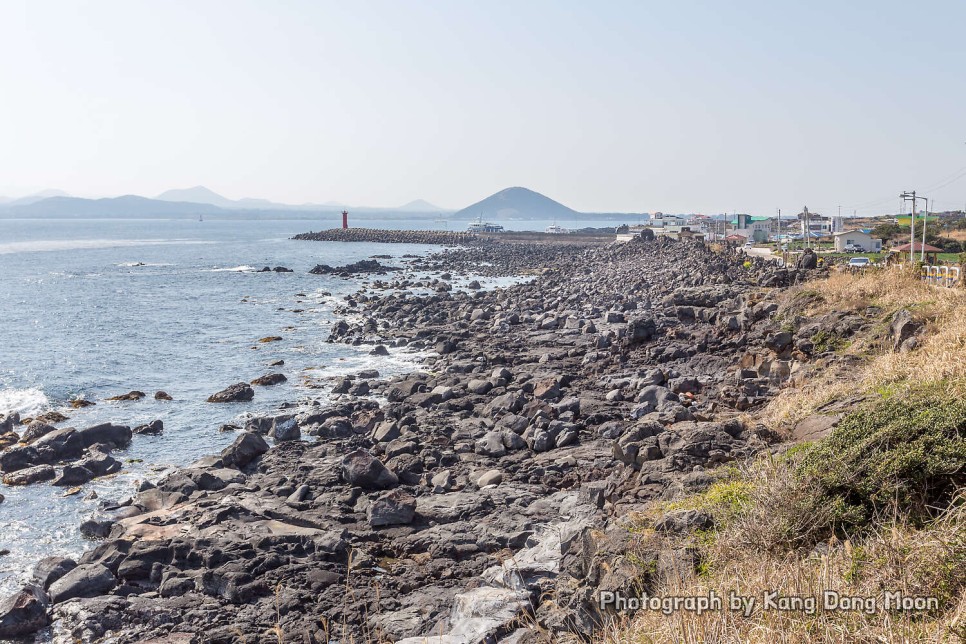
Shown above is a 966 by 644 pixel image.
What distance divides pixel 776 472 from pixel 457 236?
422 ft

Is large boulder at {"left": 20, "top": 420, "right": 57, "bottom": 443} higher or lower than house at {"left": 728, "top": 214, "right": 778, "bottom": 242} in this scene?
lower

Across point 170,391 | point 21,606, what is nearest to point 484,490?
point 21,606

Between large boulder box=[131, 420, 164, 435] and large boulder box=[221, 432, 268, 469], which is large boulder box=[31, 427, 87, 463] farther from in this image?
large boulder box=[221, 432, 268, 469]

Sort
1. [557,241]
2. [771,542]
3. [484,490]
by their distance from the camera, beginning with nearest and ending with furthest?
[771,542], [484,490], [557,241]

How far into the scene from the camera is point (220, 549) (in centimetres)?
1184

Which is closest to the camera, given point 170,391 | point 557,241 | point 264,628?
point 264,628

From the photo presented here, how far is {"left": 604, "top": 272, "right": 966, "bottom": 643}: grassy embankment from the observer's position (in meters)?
5.18

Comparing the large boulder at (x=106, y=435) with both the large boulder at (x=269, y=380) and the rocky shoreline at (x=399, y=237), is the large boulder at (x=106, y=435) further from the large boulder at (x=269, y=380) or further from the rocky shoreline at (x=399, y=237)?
the rocky shoreline at (x=399, y=237)

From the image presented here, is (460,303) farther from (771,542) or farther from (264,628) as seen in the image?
(771,542)

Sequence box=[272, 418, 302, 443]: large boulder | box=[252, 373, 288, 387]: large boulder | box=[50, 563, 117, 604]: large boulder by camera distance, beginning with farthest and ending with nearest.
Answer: box=[252, 373, 288, 387]: large boulder, box=[272, 418, 302, 443]: large boulder, box=[50, 563, 117, 604]: large boulder

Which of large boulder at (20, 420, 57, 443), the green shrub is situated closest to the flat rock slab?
the green shrub

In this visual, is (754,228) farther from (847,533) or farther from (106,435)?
(847,533)

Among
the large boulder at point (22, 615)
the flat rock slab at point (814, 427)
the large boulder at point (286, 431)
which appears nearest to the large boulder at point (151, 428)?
the large boulder at point (286, 431)

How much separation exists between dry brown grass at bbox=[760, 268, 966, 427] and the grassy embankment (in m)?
0.19
